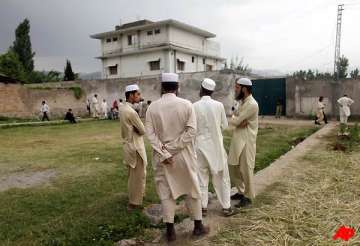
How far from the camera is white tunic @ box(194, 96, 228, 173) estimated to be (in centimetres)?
428

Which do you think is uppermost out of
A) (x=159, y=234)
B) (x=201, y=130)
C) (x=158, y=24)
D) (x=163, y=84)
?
(x=158, y=24)

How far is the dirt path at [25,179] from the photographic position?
620 centimetres

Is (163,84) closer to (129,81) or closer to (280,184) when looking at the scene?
(280,184)

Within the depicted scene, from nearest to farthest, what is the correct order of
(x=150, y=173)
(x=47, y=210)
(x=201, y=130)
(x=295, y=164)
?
1. (x=201, y=130)
2. (x=47, y=210)
3. (x=150, y=173)
4. (x=295, y=164)

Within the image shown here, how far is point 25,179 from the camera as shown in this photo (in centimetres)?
668

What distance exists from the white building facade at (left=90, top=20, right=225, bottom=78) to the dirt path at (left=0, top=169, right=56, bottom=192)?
27382mm

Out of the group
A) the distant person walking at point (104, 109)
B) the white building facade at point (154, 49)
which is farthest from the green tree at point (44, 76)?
the distant person walking at point (104, 109)

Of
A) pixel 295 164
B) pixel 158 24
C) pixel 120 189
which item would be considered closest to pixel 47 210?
pixel 120 189

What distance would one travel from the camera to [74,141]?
1213cm

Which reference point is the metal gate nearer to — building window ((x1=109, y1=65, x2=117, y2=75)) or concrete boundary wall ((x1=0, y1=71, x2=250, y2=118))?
concrete boundary wall ((x1=0, y1=71, x2=250, y2=118))

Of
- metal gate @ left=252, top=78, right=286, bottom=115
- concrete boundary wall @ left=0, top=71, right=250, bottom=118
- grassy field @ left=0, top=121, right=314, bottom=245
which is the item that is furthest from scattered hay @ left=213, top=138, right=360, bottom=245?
concrete boundary wall @ left=0, top=71, right=250, bottom=118

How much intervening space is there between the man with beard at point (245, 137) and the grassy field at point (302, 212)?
1.10 ft

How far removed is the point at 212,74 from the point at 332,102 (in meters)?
7.10

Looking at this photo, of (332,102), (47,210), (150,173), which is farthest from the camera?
(332,102)
